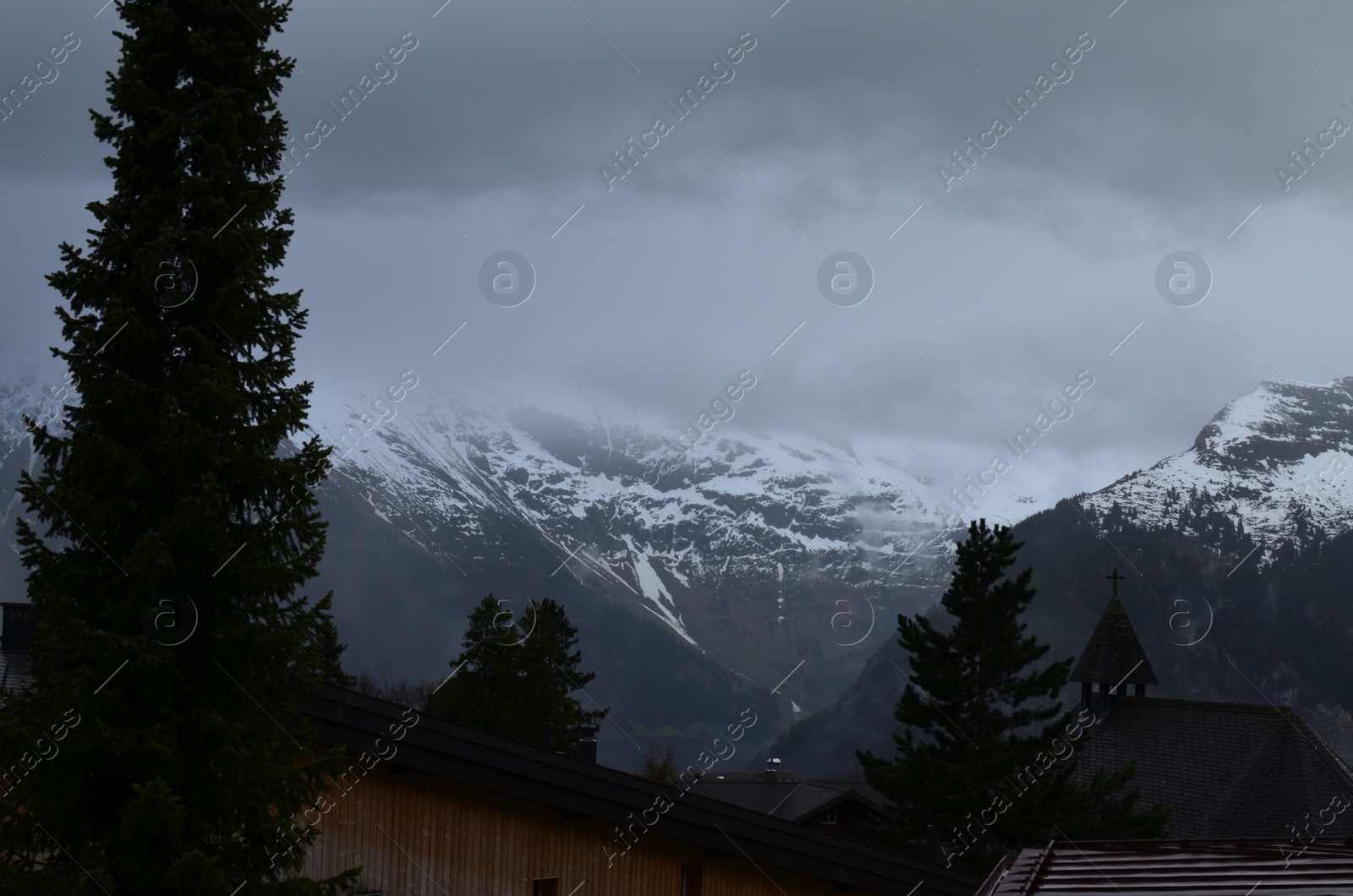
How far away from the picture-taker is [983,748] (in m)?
39.1

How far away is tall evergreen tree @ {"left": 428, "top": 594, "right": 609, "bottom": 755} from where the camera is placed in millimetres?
61875

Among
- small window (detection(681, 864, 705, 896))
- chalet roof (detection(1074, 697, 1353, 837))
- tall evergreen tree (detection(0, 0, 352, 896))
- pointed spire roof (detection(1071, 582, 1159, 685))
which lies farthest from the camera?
pointed spire roof (detection(1071, 582, 1159, 685))

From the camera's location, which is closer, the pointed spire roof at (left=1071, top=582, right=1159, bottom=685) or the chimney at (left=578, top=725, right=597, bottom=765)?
the chimney at (left=578, top=725, right=597, bottom=765)

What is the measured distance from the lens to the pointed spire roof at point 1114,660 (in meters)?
58.1

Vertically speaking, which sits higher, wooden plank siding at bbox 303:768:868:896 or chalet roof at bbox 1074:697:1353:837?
chalet roof at bbox 1074:697:1353:837

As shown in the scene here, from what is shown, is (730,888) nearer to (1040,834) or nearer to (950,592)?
(1040,834)

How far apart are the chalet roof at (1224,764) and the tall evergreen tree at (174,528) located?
132 feet

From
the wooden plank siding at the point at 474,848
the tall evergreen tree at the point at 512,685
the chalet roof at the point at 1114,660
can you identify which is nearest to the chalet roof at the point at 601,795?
the wooden plank siding at the point at 474,848

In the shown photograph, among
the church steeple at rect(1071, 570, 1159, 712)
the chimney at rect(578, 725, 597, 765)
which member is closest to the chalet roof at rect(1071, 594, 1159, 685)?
the church steeple at rect(1071, 570, 1159, 712)

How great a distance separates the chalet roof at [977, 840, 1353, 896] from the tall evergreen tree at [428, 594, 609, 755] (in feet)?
167

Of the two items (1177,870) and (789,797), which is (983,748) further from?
(789,797)

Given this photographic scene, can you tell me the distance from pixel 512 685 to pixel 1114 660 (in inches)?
1115

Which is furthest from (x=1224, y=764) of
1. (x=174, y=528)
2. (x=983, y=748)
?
(x=174, y=528)

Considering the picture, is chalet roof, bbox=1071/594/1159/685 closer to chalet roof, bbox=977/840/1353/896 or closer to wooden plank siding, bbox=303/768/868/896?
wooden plank siding, bbox=303/768/868/896
